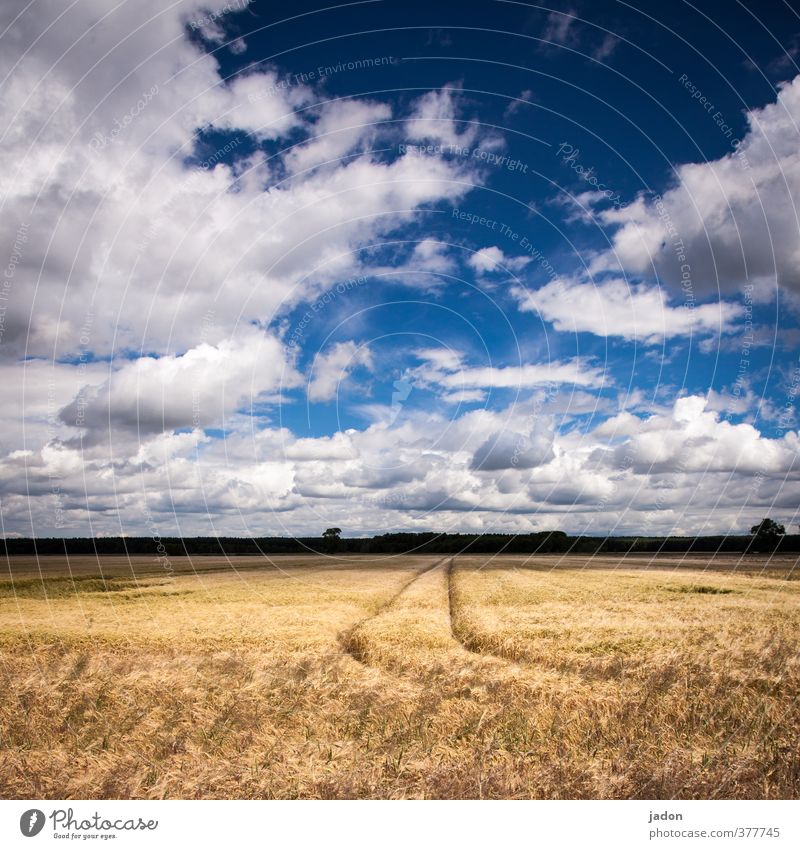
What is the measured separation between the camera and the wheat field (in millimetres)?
9000

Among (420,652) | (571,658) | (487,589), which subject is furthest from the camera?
(487,589)

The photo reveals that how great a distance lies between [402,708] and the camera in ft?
40.0
